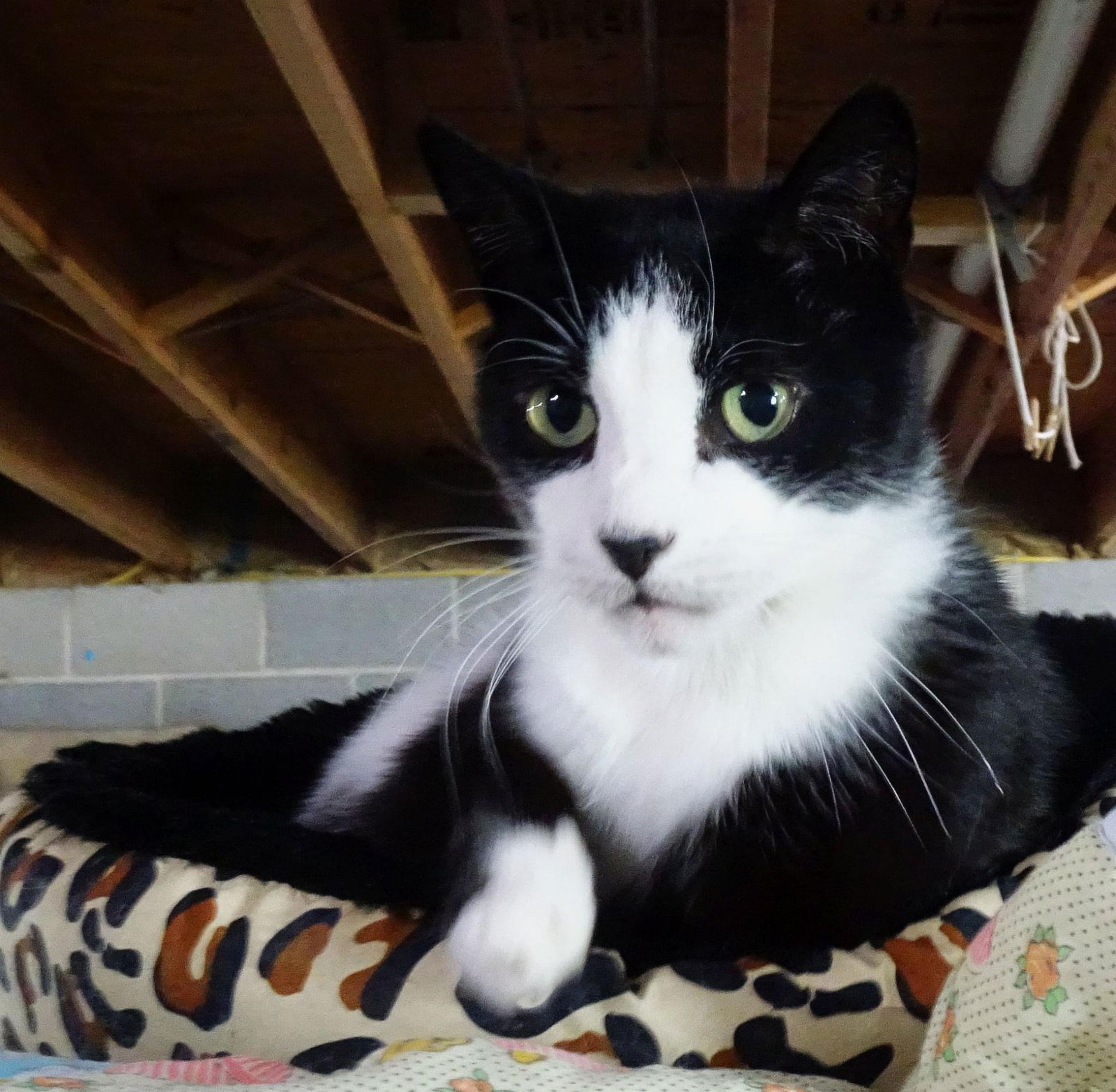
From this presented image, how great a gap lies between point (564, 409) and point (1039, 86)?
0.64 metres

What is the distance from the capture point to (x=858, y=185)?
2.33 ft

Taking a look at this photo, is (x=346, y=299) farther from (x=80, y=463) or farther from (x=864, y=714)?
(x=864, y=714)

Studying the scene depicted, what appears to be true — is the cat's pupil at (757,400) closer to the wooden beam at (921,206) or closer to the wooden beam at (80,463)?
the wooden beam at (921,206)

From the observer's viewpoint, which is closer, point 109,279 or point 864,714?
point 864,714

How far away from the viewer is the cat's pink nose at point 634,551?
63 cm

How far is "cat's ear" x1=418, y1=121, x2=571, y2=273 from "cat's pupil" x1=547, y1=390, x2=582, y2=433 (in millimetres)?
149

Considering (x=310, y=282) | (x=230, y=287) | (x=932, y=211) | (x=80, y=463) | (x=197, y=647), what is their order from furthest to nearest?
(x=197, y=647) → (x=80, y=463) → (x=310, y=282) → (x=230, y=287) → (x=932, y=211)

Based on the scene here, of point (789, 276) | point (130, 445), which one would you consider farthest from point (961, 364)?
point (130, 445)

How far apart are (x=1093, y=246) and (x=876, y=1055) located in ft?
3.32

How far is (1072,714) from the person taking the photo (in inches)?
37.3

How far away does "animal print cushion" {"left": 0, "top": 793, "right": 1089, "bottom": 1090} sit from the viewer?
692mm

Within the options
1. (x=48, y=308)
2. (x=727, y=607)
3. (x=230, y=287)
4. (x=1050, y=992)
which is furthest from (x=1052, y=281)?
(x=48, y=308)

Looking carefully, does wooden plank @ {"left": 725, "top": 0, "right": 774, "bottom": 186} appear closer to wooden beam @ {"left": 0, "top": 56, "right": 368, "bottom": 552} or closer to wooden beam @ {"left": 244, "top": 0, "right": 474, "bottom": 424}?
wooden beam @ {"left": 244, "top": 0, "right": 474, "bottom": 424}

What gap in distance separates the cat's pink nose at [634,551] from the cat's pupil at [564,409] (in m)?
0.15
